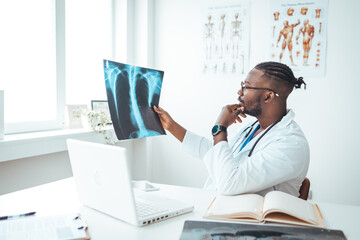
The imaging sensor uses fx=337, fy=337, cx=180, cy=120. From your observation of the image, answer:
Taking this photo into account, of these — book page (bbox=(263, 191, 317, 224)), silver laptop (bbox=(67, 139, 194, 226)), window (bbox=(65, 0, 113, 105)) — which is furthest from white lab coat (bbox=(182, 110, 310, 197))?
window (bbox=(65, 0, 113, 105))

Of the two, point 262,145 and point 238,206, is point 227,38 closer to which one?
point 262,145

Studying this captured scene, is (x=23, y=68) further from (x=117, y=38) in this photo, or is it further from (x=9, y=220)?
(x=9, y=220)

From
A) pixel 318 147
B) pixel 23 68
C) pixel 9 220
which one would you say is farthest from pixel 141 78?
pixel 318 147

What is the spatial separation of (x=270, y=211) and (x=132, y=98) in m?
0.81

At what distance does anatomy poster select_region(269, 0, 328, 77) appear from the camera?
2.82m

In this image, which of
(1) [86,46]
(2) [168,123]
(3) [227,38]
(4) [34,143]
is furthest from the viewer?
(3) [227,38]

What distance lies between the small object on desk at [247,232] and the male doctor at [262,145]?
29 centimetres

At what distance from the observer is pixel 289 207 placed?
1.14 metres

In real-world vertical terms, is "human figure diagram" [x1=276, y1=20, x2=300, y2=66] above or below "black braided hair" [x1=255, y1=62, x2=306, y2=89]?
above

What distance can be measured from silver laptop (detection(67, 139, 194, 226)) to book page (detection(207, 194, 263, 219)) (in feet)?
0.35

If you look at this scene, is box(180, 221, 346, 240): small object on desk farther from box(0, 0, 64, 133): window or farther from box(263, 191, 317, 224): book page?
box(0, 0, 64, 133): window

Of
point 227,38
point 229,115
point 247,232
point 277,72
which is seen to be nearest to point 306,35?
point 227,38

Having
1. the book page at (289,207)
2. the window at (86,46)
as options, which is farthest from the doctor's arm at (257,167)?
the window at (86,46)

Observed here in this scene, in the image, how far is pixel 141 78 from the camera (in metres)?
1.63
